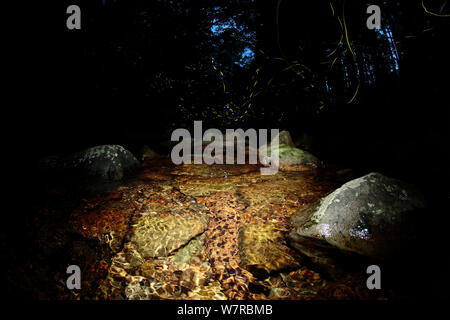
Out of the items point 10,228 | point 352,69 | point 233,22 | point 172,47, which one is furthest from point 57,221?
point 233,22

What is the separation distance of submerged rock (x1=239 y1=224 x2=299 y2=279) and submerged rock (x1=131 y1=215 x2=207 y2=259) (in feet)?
1.84

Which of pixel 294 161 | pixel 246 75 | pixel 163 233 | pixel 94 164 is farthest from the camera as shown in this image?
pixel 246 75

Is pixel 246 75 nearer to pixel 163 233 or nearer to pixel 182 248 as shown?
pixel 163 233

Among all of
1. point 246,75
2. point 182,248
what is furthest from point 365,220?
point 246,75

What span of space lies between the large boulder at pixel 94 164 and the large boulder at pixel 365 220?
11.1ft

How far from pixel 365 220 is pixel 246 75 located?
5839 millimetres

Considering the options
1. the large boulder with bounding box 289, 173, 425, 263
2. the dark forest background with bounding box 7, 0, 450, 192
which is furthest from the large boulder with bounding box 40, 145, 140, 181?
the large boulder with bounding box 289, 173, 425, 263

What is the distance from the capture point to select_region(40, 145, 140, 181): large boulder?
137 inches

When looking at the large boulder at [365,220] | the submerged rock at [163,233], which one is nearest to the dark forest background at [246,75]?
the large boulder at [365,220]

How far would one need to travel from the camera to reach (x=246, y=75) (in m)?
6.40

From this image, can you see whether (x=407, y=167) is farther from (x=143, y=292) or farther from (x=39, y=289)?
(x=39, y=289)

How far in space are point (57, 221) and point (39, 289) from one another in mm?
1040

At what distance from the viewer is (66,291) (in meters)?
1.41
